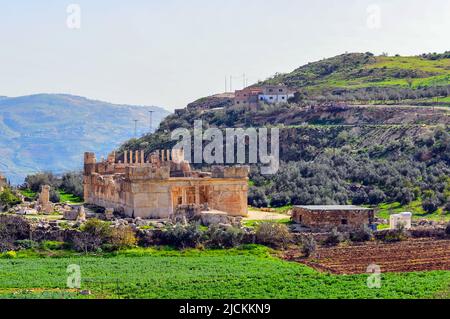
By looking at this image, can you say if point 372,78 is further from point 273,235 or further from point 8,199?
point 273,235

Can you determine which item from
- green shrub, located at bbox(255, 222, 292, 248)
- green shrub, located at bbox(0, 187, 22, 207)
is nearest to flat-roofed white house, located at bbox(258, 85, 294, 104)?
green shrub, located at bbox(0, 187, 22, 207)

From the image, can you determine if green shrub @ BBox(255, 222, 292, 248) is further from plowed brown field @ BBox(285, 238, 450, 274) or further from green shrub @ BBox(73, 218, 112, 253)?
green shrub @ BBox(73, 218, 112, 253)

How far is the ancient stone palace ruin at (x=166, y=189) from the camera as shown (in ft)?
182

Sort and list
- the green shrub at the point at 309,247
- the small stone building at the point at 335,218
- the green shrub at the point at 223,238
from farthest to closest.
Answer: the small stone building at the point at 335,218 < the green shrub at the point at 223,238 < the green shrub at the point at 309,247

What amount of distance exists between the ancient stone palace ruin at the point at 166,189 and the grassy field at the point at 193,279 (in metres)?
6.12

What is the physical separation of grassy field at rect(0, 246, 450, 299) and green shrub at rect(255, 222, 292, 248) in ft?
6.75

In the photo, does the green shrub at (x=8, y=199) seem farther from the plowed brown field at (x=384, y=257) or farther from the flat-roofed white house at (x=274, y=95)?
the flat-roofed white house at (x=274, y=95)

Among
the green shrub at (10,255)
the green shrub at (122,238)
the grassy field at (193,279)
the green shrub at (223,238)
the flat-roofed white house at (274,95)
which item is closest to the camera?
the grassy field at (193,279)

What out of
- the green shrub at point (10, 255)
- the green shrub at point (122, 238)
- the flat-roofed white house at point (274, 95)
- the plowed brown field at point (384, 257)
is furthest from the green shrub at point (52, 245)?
the flat-roofed white house at point (274, 95)

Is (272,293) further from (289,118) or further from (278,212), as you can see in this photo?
(289,118)

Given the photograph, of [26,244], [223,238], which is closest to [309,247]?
[223,238]
